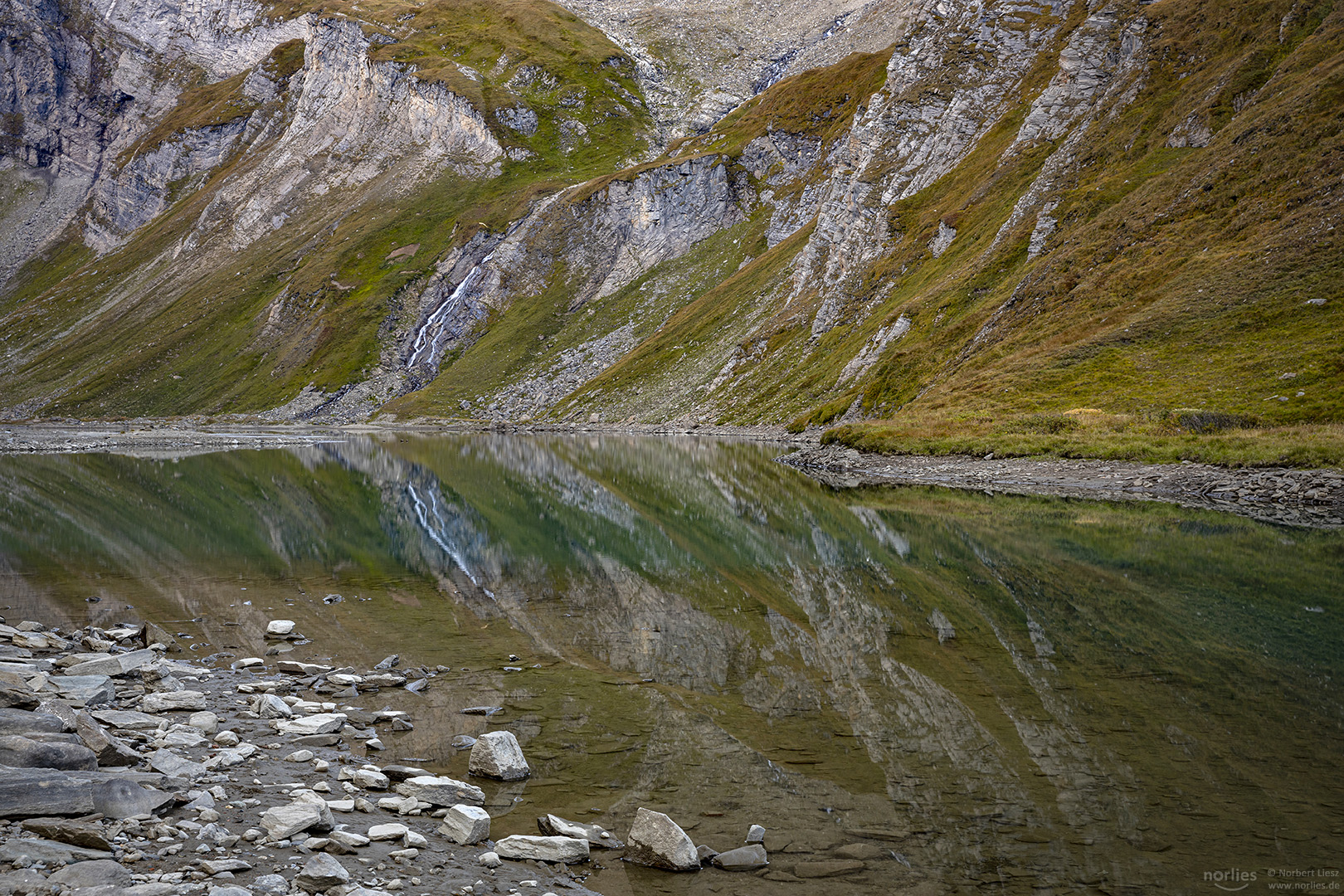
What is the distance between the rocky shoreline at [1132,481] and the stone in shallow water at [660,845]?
2955 centimetres

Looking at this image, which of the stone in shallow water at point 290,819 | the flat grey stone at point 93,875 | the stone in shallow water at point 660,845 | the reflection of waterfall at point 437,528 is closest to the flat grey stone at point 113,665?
the stone in shallow water at point 290,819

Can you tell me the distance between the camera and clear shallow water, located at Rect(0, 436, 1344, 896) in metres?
9.19

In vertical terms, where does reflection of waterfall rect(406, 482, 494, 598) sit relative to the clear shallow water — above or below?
below

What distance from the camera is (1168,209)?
61.8 meters

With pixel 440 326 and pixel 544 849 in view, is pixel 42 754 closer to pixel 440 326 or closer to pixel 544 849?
pixel 544 849

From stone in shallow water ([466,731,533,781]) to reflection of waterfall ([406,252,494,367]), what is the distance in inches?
6594

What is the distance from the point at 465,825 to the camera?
9.02 m

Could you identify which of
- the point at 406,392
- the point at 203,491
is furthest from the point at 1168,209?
the point at 406,392

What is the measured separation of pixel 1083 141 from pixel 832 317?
34.3 m

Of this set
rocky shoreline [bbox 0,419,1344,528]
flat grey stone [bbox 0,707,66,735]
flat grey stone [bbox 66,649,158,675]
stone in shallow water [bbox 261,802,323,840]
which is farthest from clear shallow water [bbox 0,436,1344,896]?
flat grey stone [bbox 0,707,66,735]

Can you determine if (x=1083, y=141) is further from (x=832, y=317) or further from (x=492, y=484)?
(x=492, y=484)

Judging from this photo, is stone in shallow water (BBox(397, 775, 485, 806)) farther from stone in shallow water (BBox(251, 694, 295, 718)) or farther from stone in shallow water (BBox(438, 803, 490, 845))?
stone in shallow water (BBox(251, 694, 295, 718))

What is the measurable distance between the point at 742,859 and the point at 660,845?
92cm

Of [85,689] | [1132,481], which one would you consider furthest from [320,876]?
[1132,481]
